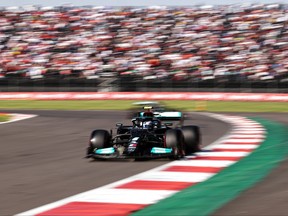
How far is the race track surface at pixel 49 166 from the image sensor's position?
7141 millimetres

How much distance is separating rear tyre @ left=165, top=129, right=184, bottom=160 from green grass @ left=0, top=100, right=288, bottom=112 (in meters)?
15.5

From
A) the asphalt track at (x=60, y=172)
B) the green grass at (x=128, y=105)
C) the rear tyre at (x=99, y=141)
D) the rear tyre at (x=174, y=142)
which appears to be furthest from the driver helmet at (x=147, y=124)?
the green grass at (x=128, y=105)

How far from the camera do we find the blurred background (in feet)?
111

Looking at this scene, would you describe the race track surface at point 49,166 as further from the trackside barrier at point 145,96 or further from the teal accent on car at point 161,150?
the trackside barrier at point 145,96

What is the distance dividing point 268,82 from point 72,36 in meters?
15.5

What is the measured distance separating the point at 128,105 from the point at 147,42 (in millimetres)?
10635

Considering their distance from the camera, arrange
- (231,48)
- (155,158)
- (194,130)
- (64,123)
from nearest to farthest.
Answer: (155,158), (194,130), (64,123), (231,48)

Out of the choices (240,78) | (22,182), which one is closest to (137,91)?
(240,78)

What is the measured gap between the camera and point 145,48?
3900cm

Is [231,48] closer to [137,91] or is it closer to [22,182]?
[137,91]

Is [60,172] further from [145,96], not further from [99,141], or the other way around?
[145,96]

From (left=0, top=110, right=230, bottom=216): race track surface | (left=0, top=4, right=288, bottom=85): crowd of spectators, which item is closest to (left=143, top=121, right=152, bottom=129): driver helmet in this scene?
(left=0, top=110, right=230, bottom=216): race track surface

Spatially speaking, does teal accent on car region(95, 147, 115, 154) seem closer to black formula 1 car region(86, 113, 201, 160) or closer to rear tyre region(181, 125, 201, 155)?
black formula 1 car region(86, 113, 201, 160)

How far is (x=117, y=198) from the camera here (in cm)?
685
